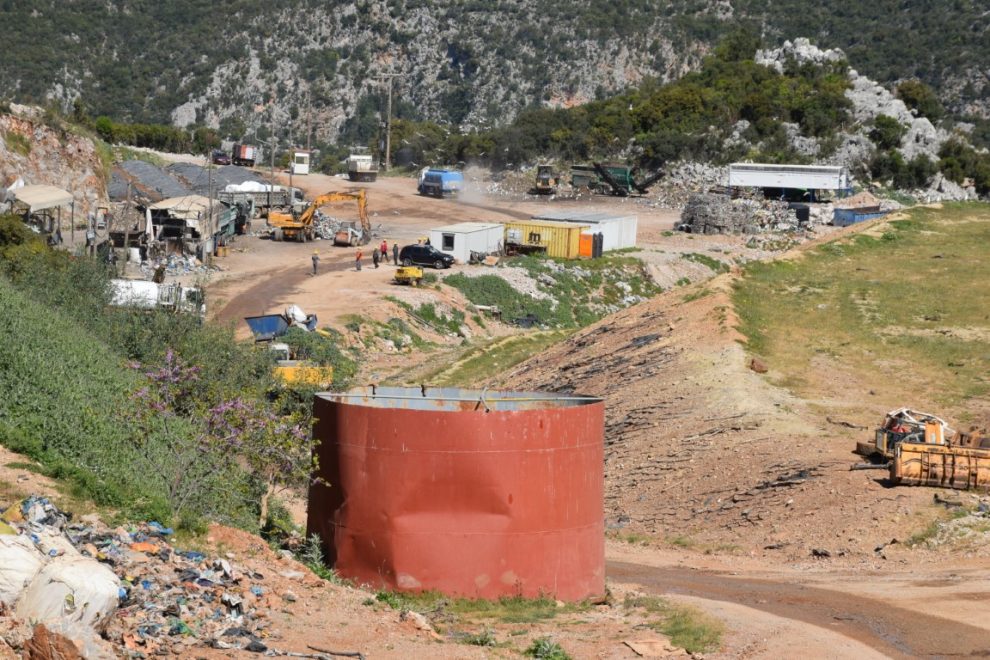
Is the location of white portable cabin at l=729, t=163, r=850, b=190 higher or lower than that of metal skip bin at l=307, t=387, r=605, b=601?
higher

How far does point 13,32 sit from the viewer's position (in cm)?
15288

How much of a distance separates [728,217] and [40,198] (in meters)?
37.0

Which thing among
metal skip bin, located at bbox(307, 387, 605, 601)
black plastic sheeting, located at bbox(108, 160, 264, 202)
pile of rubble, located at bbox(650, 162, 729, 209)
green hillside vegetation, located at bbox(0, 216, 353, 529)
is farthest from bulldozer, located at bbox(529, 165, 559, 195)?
metal skip bin, located at bbox(307, 387, 605, 601)

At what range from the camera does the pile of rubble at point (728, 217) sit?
8038cm

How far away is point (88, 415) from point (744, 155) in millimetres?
81651

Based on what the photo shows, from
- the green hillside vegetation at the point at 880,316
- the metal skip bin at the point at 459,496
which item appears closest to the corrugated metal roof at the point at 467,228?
the green hillside vegetation at the point at 880,316

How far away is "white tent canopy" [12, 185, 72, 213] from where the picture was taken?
62.2 m

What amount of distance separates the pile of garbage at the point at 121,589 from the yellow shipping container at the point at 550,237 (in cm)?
5288

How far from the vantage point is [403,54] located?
15375cm

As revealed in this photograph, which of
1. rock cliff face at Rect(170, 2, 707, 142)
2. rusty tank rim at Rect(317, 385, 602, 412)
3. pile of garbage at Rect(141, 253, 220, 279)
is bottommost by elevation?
pile of garbage at Rect(141, 253, 220, 279)

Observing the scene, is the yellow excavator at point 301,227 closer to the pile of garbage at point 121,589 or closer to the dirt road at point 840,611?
the dirt road at point 840,611

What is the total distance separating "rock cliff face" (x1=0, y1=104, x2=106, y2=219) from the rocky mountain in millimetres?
65369

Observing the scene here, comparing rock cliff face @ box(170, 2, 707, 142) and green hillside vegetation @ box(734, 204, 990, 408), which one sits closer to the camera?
green hillside vegetation @ box(734, 204, 990, 408)

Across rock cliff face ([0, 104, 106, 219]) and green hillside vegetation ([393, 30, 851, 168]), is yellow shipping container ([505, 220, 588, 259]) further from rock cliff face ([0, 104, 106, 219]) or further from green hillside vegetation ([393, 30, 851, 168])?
green hillside vegetation ([393, 30, 851, 168])
